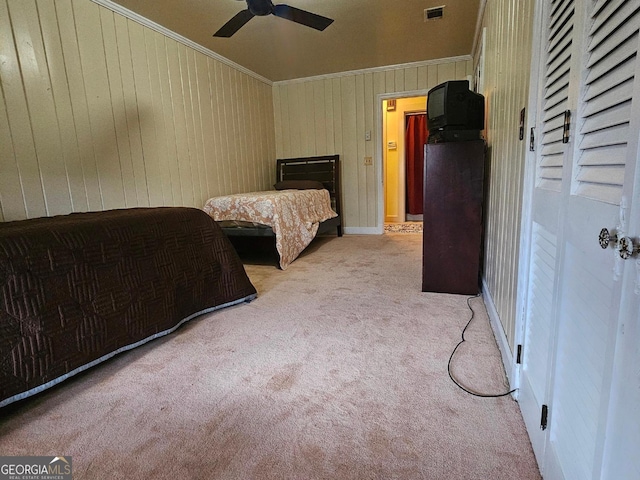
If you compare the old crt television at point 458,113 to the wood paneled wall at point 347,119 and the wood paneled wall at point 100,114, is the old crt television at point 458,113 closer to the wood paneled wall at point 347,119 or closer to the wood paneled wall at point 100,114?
the wood paneled wall at point 347,119

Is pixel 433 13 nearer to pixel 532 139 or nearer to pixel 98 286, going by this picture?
pixel 532 139

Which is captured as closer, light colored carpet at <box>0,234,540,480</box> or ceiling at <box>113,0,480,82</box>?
light colored carpet at <box>0,234,540,480</box>

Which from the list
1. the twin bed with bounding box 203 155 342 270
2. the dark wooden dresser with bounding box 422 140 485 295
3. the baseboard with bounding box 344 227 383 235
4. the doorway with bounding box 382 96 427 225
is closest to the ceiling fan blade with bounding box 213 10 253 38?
the twin bed with bounding box 203 155 342 270

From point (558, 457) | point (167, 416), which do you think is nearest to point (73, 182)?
point (167, 416)

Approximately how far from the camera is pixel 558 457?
802mm

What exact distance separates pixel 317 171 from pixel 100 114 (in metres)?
2.80

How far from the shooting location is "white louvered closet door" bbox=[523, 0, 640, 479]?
20.7 inches

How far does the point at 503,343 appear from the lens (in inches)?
60.1

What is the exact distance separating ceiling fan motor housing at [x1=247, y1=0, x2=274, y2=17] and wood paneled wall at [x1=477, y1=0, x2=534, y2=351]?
1.38 meters

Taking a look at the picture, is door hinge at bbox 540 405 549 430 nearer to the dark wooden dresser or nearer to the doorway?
the dark wooden dresser

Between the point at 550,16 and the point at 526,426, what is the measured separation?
1.25 m

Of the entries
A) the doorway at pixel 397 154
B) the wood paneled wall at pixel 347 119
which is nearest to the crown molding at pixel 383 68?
the wood paneled wall at pixel 347 119

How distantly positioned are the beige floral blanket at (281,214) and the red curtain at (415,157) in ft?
9.62

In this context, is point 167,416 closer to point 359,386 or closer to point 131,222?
point 359,386
